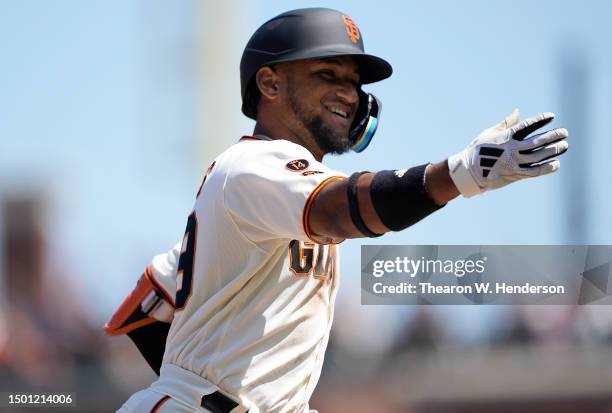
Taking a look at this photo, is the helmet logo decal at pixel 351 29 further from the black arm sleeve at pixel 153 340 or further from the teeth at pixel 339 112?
the black arm sleeve at pixel 153 340

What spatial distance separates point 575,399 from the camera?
1129cm

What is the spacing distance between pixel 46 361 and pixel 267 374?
17.7ft

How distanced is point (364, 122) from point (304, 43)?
0.46m

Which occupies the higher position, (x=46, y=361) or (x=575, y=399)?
(x=46, y=361)

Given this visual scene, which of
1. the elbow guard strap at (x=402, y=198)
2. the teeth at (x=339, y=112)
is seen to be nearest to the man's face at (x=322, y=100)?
the teeth at (x=339, y=112)

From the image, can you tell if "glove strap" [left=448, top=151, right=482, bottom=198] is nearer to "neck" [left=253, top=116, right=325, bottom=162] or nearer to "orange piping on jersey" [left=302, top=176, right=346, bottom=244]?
"orange piping on jersey" [left=302, top=176, right=346, bottom=244]

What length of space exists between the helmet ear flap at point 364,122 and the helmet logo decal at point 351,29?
0.83 ft

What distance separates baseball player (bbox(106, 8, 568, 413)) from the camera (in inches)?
146

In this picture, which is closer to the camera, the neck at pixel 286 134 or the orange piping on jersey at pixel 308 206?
the orange piping on jersey at pixel 308 206

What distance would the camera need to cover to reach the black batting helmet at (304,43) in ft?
15.5

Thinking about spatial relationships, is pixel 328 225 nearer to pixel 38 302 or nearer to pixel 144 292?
pixel 144 292

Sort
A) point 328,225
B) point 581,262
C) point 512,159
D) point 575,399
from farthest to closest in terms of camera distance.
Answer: point 575,399 < point 581,262 < point 328,225 < point 512,159

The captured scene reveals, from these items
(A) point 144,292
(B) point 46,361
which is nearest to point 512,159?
(A) point 144,292

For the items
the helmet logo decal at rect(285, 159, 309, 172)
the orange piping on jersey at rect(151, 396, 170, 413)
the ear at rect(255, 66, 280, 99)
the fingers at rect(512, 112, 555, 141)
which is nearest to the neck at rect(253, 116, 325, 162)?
the ear at rect(255, 66, 280, 99)
